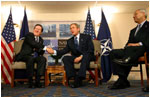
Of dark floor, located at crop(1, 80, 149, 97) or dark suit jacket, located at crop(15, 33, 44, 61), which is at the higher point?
dark suit jacket, located at crop(15, 33, 44, 61)

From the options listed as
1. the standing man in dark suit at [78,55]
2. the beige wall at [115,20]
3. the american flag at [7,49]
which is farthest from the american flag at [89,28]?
the american flag at [7,49]

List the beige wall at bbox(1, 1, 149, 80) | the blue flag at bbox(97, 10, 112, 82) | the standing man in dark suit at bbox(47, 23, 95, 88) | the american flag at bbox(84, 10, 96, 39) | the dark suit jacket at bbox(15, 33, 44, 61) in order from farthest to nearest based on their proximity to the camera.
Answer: the beige wall at bbox(1, 1, 149, 80), the american flag at bbox(84, 10, 96, 39), the blue flag at bbox(97, 10, 112, 82), the dark suit jacket at bbox(15, 33, 44, 61), the standing man in dark suit at bbox(47, 23, 95, 88)

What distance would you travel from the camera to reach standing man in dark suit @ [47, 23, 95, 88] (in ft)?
10.5

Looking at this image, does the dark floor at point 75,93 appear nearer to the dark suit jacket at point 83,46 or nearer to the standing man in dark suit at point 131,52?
the standing man in dark suit at point 131,52

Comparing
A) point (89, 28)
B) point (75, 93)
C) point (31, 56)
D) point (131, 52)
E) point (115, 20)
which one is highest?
point (115, 20)

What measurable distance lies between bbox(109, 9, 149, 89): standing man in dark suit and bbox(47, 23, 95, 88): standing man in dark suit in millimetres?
549

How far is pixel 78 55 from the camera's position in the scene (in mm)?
3535

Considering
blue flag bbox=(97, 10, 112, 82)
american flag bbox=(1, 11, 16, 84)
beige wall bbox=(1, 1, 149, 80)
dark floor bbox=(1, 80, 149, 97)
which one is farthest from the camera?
beige wall bbox=(1, 1, 149, 80)

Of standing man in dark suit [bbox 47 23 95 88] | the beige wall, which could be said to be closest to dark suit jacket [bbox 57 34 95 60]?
standing man in dark suit [bbox 47 23 95 88]

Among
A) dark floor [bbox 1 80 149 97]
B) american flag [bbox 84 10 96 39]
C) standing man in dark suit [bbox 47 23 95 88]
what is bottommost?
dark floor [bbox 1 80 149 97]

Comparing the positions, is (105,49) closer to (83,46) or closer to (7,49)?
(83,46)

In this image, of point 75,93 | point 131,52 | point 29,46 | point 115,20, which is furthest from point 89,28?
point 75,93

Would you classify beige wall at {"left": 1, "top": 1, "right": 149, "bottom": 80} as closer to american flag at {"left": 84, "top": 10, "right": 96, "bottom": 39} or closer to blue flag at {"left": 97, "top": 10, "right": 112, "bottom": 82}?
american flag at {"left": 84, "top": 10, "right": 96, "bottom": 39}

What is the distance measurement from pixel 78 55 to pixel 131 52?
1.16 meters
